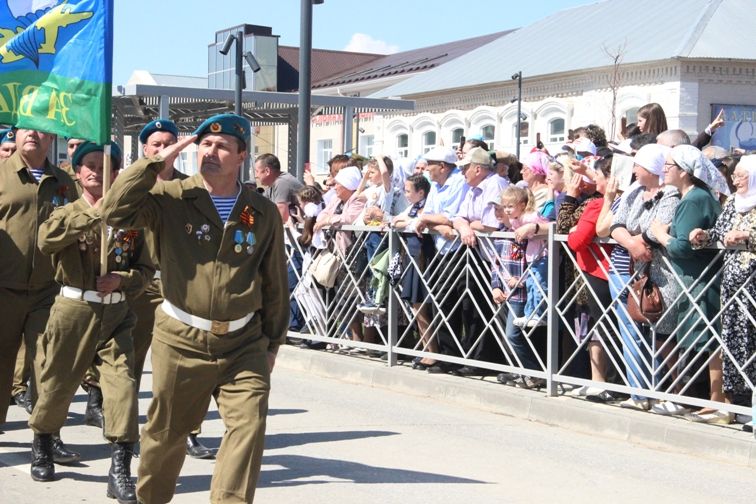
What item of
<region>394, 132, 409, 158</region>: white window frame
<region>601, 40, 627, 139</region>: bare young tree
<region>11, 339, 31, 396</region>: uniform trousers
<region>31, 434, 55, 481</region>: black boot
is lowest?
<region>31, 434, 55, 481</region>: black boot

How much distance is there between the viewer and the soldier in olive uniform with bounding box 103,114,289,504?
5.70 meters

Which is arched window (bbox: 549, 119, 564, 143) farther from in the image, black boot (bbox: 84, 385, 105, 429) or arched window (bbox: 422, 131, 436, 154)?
black boot (bbox: 84, 385, 105, 429)

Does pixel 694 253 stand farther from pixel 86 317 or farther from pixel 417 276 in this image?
pixel 86 317

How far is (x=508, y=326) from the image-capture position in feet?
33.6

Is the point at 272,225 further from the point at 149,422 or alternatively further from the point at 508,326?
the point at 508,326

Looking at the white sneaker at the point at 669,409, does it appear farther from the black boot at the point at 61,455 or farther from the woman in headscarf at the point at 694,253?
the black boot at the point at 61,455

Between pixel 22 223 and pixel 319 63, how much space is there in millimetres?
69483

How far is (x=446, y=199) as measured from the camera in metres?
11.0

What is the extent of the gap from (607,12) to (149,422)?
45.8 meters

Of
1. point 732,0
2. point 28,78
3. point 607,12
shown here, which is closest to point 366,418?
point 28,78

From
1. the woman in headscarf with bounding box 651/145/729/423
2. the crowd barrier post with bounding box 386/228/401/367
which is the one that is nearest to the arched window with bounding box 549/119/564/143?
the crowd barrier post with bounding box 386/228/401/367

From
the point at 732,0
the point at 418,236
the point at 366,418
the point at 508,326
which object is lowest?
the point at 366,418

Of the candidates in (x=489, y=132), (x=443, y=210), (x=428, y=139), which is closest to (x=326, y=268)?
(x=443, y=210)

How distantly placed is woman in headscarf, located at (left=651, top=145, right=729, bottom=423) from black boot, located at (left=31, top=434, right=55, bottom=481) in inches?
169
